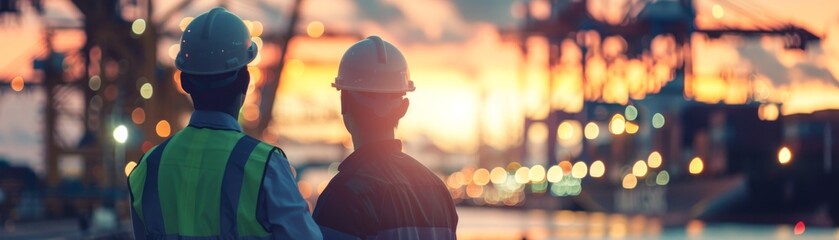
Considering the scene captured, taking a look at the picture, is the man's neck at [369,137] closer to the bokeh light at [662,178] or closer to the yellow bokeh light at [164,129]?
the yellow bokeh light at [164,129]

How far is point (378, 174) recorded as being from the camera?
429 cm

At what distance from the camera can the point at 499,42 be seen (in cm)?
12269

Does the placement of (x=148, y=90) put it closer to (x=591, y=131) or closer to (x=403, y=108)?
(x=403, y=108)

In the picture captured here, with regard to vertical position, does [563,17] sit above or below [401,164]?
above

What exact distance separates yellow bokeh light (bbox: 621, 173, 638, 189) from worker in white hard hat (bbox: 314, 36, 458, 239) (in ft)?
324

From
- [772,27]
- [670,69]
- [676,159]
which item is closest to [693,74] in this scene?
[670,69]

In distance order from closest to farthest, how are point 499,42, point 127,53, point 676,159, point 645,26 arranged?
point 127,53, point 676,159, point 645,26, point 499,42

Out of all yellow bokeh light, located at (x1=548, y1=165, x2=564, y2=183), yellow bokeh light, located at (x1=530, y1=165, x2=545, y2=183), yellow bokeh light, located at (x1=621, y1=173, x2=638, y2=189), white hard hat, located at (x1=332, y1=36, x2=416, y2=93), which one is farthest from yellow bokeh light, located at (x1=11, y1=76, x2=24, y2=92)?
yellow bokeh light, located at (x1=530, y1=165, x2=545, y2=183)

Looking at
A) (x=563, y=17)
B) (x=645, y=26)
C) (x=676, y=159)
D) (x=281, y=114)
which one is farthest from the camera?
(x=281, y=114)

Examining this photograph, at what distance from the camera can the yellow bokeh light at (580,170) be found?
400ft

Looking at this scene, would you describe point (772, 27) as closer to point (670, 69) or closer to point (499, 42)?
point (670, 69)

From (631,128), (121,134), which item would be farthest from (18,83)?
(121,134)

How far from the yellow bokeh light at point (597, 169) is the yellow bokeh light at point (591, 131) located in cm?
221

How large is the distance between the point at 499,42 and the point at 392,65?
119 meters
